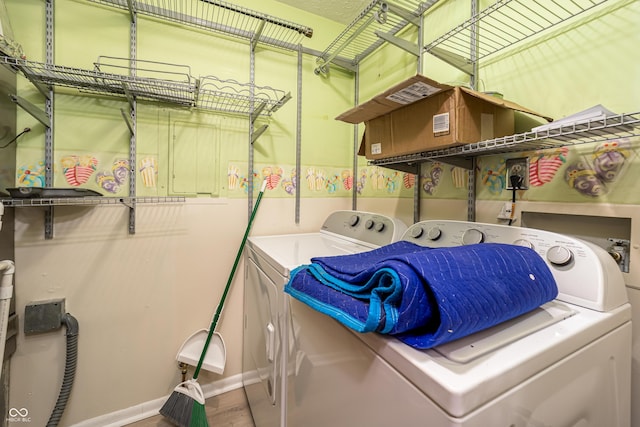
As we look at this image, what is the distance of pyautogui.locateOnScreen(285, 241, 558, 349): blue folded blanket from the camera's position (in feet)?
1.69

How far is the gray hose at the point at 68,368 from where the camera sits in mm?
1337

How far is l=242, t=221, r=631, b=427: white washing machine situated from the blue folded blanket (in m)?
0.05

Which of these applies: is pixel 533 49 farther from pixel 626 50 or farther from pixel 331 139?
pixel 331 139

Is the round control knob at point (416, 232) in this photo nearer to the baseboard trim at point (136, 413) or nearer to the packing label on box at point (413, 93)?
the packing label on box at point (413, 93)

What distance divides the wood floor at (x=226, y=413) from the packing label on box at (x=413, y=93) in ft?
6.35

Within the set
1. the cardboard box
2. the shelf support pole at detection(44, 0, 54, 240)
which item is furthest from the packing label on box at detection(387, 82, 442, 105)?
the shelf support pole at detection(44, 0, 54, 240)

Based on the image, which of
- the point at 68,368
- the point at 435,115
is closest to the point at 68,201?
the point at 68,368

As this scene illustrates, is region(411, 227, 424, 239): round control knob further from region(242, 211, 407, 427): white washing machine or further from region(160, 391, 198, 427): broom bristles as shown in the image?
region(160, 391, 198, 427): broom bristles

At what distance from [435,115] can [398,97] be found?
0.54 ft

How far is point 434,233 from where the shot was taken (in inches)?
45.5

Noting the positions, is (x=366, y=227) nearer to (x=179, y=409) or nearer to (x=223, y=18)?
(x=179, y=409)

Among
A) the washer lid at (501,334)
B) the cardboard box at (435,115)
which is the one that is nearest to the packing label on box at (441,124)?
the cardboard box at (435,115)

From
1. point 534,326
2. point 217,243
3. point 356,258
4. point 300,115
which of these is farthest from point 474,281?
point 300,115

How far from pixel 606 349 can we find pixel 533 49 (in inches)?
44.4
